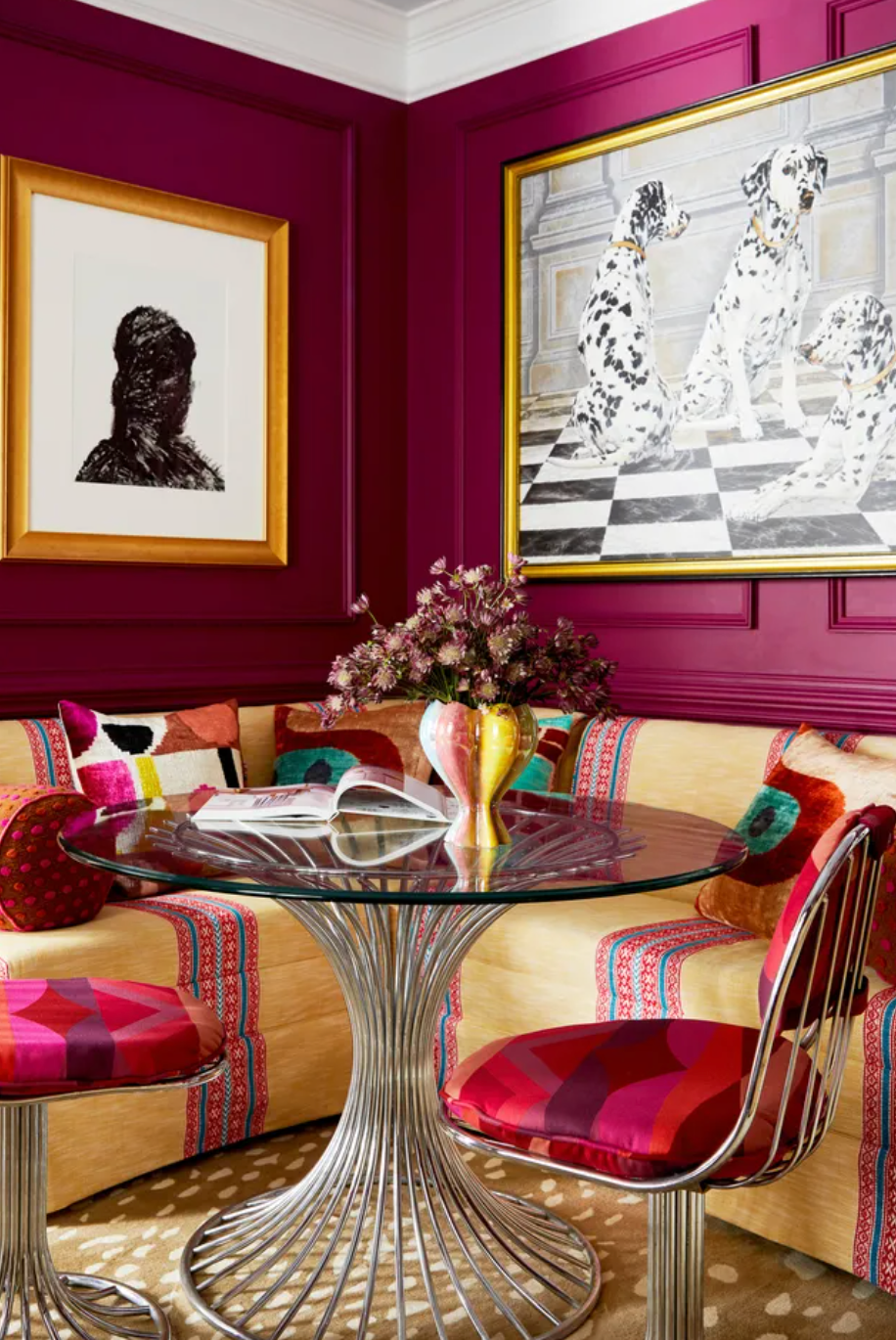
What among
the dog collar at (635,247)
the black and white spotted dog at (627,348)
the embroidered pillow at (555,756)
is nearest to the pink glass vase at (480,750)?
the embroidered pillow at (555,756)

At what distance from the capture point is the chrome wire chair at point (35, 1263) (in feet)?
7.19

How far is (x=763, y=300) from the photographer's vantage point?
142 inches

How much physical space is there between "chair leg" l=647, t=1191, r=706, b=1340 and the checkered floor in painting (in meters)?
1.93

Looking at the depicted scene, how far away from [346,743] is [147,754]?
1.99 feet

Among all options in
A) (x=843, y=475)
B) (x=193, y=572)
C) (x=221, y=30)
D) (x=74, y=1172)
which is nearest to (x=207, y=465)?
(x=193, y=572)

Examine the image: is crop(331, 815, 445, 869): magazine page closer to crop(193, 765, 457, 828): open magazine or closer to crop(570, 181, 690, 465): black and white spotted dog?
crop(193, 765, 457, 828): open magazine

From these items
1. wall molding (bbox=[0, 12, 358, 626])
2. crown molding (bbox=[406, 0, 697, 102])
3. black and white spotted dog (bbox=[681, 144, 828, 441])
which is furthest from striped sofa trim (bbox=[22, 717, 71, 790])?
crown molding (bbox=[406, 0, 697, 102])

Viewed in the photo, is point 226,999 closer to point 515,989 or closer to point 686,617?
point 515,989

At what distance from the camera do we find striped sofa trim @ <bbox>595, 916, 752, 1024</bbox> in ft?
9.23

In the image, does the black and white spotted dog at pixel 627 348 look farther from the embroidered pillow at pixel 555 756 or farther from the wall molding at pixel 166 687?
the wall molding at pixel 166 687

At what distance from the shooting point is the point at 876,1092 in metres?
2.47

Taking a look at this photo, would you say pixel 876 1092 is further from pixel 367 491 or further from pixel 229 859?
pixel 367 491

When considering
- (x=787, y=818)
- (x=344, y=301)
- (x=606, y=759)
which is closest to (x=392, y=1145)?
(x=787, y=818)

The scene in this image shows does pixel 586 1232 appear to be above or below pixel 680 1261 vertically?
below
